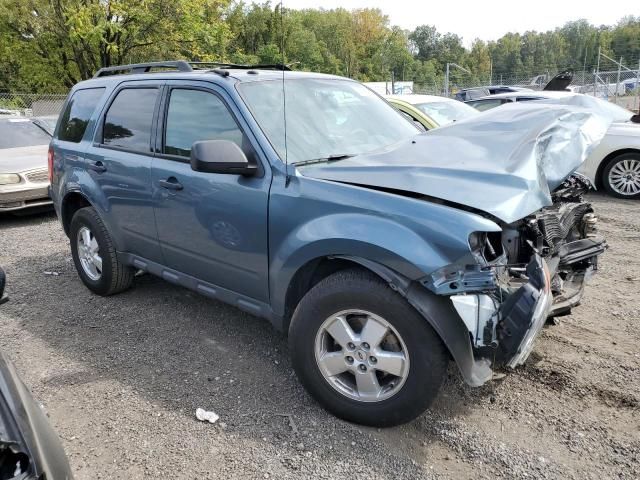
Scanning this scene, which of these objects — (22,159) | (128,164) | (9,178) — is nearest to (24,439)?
(128,164)

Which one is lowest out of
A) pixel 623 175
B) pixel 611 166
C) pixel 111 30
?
pixel 623 175

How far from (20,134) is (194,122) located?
7.16 meters

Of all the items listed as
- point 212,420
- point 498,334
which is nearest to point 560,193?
point 498,334

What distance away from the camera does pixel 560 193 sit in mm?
3574

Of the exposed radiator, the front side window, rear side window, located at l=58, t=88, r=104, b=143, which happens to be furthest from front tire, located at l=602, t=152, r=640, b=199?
rear side window, located at l=58, t=88, r=104, b=143

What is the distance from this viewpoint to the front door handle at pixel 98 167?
170 inches

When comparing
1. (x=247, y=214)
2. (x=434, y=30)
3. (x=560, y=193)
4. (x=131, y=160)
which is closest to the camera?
(x=247, y=214)

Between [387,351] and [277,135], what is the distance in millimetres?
1458

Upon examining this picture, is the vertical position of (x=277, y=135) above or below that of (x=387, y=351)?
above

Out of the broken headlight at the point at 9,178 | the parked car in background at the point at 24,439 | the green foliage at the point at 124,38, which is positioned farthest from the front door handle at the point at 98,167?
the green foliage at the point at 124,38

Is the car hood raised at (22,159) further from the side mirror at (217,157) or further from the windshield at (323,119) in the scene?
the side mirror at (217,157)

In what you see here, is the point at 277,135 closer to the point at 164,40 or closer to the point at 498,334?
the point at 498,334

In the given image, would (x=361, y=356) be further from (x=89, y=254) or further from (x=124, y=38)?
(x=124, y=38)

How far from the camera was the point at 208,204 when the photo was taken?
3404mm
